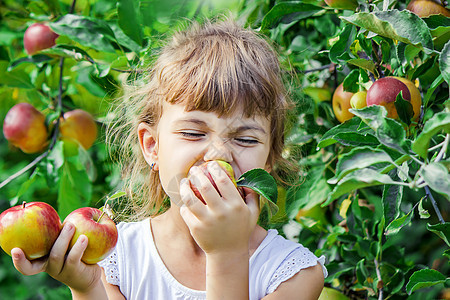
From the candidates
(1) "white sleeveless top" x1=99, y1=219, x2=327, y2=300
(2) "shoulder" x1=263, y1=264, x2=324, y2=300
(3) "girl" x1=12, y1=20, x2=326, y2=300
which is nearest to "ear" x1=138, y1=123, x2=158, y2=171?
(3) "girl" x1=12, y1=20, x2=326, y2=300

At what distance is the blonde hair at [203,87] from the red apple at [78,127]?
0.29 metres

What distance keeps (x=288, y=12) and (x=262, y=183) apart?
0.61m

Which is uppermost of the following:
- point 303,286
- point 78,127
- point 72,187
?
point 303,286

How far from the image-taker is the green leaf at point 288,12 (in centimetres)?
138

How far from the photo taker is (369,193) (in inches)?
66.4

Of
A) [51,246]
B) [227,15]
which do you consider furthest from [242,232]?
[227,15]

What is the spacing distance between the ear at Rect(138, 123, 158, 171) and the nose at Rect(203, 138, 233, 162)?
0.83ft

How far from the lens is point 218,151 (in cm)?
111

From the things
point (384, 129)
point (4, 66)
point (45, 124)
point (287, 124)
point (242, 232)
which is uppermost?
point (384, 129)

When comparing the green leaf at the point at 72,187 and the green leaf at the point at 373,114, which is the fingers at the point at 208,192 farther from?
the green leaf at the point at 72,187

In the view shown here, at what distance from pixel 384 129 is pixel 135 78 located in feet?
2.97

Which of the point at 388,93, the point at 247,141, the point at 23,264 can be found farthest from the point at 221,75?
the point at 23,264

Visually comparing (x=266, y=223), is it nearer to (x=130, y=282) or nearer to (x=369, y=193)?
(x=369, y=193)

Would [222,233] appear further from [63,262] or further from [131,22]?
[131,22]
